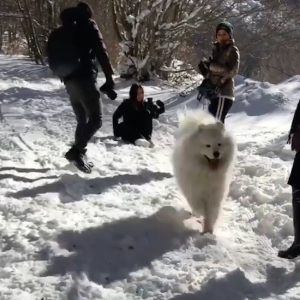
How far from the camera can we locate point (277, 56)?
57.5 ft

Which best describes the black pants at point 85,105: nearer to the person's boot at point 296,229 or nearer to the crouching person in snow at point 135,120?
the crouching person in snow at point 135,120

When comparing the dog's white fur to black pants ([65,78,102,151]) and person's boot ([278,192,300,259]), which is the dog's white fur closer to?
person's boot ([278,192,300,259])

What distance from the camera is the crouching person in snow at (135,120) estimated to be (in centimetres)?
656

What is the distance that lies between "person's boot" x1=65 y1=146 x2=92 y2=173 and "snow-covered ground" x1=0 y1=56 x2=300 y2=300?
0.10 metres

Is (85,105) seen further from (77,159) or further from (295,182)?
(295,182)

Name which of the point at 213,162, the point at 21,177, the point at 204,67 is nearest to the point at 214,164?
the point at 213,162

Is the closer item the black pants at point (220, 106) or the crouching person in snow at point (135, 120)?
the black pants at point (220, 106)

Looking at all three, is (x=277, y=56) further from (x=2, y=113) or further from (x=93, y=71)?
(x=93, y=71)

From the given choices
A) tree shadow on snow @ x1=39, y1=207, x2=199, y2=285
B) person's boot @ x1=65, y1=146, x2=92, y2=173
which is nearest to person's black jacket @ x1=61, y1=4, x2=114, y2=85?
person's boot @ x1=65, y1=146, x2=92, y2=173

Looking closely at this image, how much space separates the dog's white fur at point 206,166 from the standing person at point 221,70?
1.26 metres

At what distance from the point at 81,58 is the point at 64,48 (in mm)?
203

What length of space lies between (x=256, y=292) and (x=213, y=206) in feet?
3.44

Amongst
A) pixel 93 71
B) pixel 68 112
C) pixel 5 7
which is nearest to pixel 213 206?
pixel 93 71

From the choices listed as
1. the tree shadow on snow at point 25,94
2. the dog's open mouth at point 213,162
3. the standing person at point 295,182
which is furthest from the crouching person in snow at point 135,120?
the standing person at point 295,182
